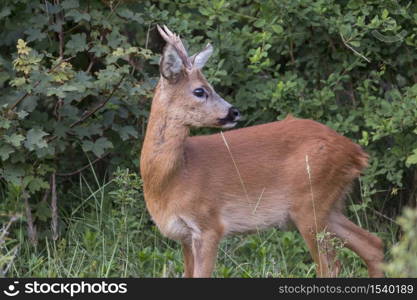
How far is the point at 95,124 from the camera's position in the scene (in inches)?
323

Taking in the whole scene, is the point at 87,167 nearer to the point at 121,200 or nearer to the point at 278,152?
the point at 121,200

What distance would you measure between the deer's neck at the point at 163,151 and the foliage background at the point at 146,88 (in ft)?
2.08

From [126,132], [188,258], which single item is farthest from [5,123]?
[188,258]

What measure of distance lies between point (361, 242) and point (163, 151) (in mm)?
1617

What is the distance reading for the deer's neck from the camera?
7047mm

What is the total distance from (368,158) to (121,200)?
1.85 metres

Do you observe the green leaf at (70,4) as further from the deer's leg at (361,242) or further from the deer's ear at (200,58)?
the deer's leg at (361,242)

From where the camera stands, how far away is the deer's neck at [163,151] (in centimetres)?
705

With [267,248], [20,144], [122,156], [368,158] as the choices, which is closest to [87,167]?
[122,156]

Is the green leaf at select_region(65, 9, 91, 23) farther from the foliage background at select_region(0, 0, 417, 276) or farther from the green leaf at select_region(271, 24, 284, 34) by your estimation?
the green leaf at select_region(271, 24, 284, 34)

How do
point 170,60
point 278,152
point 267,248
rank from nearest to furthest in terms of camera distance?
point 170,60 < point 278,152 < point 267,248

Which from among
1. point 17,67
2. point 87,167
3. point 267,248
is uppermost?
point 17,67

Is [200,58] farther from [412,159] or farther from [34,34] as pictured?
[412,159]

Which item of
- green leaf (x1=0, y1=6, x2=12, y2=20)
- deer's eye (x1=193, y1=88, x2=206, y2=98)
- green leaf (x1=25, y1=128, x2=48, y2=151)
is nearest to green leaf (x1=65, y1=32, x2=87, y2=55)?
green leaf (x1=0, y1=6, x2=12, y2=20)
